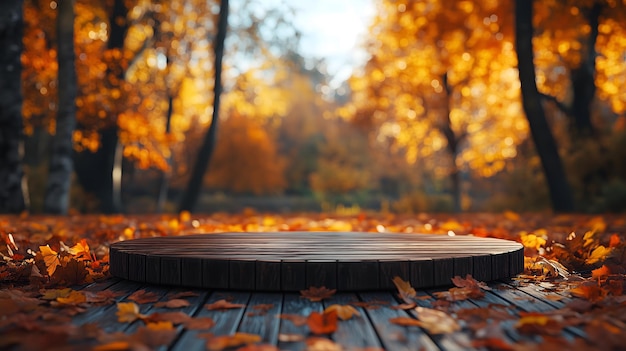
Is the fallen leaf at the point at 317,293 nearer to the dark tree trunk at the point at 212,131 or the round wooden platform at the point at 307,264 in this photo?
the round wooden platform at the point at 307,264

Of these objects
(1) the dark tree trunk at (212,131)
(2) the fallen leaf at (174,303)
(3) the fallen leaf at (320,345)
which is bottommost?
(2) the fallen leaf at (174,303)

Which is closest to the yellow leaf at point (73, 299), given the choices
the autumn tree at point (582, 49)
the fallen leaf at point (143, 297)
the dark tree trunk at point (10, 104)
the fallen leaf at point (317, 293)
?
the fallen leaf at point (143, 297)

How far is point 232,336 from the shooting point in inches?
74.6

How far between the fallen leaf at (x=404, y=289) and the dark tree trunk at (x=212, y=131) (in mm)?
8248

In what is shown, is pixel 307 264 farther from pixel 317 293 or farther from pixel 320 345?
pixel 320 345

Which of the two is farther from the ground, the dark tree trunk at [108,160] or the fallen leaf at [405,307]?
the dark tree trunk at [108,160]

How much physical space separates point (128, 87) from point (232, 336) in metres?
10.6

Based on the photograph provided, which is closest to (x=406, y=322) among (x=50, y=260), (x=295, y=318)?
(x=295, y=318)

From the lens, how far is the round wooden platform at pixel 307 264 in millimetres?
2590

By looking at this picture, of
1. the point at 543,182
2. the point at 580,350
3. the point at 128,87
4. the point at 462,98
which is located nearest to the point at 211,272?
the point at 580,350

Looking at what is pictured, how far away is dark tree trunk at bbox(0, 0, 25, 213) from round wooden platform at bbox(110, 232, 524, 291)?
5.46 meters

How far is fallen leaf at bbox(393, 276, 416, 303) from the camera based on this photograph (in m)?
2.50

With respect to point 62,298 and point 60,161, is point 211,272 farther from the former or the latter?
point 60,161

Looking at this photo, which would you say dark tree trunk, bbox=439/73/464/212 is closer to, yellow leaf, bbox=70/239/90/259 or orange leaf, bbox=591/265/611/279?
orange leaf, bbox=591/265/611/279
